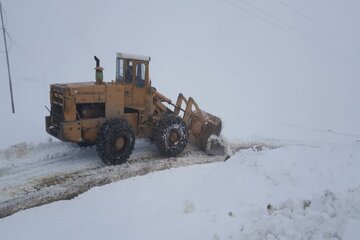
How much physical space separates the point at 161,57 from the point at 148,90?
80.9 ft

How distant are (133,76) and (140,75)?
24 cm

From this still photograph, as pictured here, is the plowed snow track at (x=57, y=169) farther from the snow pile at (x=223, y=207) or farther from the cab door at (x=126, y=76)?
the cab door at (x=126, y=76)

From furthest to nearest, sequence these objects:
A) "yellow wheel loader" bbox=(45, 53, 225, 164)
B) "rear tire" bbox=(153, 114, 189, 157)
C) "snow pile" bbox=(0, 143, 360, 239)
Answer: "rear tire" bbox=(153, 114, 189, 157) → "yellow wheel loader" bbox=(45, 53, 225, 164) → "snow pile" bbox=(0, 143, 360, 239)

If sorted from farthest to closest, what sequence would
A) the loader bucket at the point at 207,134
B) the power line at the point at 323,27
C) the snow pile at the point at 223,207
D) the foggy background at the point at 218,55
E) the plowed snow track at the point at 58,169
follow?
the power line at the point at 323,27, the foggy background at the point at 218,55, the loader bucket at the point at 207,134, the plowed snow track at the point at 58,169, the snow pile at the point at 223,207

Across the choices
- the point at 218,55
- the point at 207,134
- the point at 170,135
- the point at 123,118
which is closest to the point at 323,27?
the point at 218,55

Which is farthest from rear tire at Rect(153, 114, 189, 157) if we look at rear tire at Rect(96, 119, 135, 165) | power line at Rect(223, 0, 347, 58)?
power line at Rect(223, 0, 347, 58)

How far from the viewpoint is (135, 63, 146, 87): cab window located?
10.8m

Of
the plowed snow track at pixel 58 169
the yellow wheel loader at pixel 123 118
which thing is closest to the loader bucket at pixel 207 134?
the yellow wheel loader at pixel 123 118

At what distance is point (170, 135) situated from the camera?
36.6 feet

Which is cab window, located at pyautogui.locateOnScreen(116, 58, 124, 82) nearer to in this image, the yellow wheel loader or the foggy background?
the yellow wheel loader

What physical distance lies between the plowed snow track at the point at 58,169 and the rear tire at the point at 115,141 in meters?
0.26

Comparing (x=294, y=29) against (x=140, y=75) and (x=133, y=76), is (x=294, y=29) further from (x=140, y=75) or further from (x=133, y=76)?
(x=133, y=76)

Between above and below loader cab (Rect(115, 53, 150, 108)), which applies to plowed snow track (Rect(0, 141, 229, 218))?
below

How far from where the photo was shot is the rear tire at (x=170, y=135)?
10992 millimetres
